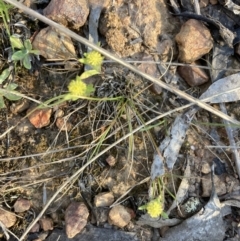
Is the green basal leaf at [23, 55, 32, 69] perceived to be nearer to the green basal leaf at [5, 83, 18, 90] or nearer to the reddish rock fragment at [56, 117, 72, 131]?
the green basal leaf at [5, 83, 18, 90]

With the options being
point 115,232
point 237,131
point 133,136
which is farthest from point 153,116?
point 115,232

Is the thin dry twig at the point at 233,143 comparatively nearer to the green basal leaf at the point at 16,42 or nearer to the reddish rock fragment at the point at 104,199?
the reddish rock fragment at the point at 104,199

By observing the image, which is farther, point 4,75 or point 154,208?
point 4,75

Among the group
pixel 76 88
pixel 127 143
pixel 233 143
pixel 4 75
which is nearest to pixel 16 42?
pixel 4 75

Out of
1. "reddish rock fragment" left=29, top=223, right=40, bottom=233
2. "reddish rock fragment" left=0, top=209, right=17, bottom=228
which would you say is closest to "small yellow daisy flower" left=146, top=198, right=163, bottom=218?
"reddish rock fragment" left=29, top=223, right=40, bottom=233

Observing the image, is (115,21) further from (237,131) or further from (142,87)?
(237,131)

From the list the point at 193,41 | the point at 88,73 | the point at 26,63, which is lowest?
the point at 26,63

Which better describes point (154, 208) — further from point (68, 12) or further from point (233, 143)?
point (68, 12)

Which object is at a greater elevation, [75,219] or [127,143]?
[127,143]
